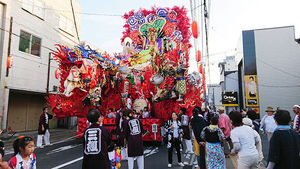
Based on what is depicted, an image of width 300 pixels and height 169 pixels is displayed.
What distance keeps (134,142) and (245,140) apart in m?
2.56

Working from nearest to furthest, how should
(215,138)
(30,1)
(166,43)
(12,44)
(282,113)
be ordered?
(282,113) < (215,138) < (12,44) < (30,1) < (166,43)

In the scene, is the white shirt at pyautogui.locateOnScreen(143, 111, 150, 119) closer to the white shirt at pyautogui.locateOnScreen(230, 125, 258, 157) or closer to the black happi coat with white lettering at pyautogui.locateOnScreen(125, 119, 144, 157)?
the black happi coat with white lettering at pyautogui.locateOnScreen(125, 119, 144, 157)

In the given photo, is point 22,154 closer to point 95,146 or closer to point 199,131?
point 95,146

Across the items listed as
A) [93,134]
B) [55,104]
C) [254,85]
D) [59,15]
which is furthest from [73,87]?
[254,85]

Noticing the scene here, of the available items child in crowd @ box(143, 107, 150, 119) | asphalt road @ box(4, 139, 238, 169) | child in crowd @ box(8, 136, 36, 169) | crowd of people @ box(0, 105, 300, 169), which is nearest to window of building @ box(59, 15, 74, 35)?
child in crowd @ box(143, 107, 150, 119)

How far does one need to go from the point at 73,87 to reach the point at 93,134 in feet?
19.8

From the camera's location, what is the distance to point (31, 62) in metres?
13.8

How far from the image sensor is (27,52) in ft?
44.5

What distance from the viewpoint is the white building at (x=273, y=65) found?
20844 millimetres

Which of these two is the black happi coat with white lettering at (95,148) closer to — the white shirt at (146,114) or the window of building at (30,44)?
the white shirt at (146,114)

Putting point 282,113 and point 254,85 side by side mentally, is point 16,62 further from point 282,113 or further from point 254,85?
point 254,85

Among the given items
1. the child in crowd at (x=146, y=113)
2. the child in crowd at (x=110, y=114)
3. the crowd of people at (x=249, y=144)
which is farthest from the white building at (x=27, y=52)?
the crowd of people at (x=249, y=144)

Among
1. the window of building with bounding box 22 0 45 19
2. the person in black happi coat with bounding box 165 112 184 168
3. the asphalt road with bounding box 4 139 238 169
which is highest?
the window of building with bounding box 22 0 45 19

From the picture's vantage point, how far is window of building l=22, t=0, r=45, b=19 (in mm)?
13341
